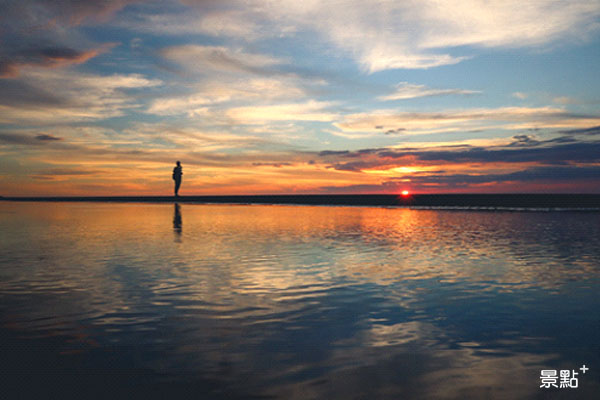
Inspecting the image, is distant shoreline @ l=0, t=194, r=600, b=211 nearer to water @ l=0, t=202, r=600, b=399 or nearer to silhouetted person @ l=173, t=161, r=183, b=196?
silhouetted person @ l=173, t=161, r=183, b=196

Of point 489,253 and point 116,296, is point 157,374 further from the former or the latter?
point 489,253

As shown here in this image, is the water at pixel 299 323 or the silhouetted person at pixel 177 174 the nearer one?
the water at pixel 299 323

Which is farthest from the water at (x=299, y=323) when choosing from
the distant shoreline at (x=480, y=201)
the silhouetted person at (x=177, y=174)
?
the silhouetted person at (x=177, y=174)

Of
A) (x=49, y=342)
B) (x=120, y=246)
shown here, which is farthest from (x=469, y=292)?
(x=120, y=246)

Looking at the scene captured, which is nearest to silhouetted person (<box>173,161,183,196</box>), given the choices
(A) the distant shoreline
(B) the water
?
(A) the distant shoreline

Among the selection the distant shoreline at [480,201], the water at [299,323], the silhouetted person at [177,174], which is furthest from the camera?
the silhouetted person at [177,174]

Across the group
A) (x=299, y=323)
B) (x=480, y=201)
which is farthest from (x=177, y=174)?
(x=299, y=323)

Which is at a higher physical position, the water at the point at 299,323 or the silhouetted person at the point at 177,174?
the silhouetted person at the point at 177,174

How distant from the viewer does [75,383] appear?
6.25m

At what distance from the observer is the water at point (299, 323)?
6.32 metres

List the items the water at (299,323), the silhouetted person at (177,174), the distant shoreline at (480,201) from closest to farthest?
the water at (299,323), the distant shoreline at (480,201), the silhouetted person at (177,174)

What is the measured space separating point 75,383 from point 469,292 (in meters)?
7.96

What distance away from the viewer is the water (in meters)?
6.32

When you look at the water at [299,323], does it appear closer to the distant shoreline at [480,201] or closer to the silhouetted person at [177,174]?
the distant shoreline at [480,201]
